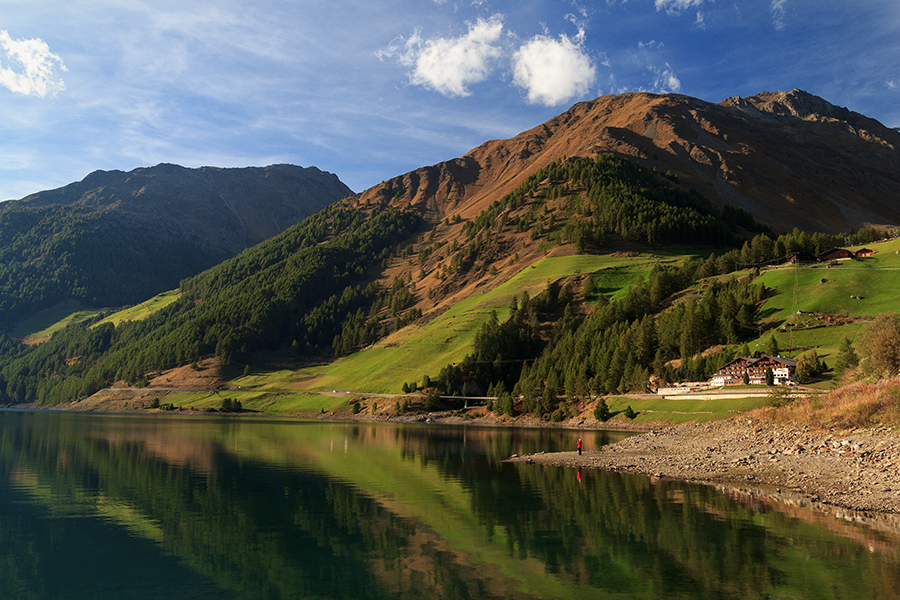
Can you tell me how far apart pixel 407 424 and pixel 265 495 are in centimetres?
11357

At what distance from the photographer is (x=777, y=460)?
52625 mm

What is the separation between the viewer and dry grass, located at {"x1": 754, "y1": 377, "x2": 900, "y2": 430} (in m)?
50.6

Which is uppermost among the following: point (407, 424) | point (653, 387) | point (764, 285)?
point (764, 285)

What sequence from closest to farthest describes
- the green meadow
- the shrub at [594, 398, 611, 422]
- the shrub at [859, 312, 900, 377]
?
the shrub at [859, 312, 900, 377] → the green meadow → the shrub at [594, 398, 611, 422]

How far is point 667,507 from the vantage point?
3916cm

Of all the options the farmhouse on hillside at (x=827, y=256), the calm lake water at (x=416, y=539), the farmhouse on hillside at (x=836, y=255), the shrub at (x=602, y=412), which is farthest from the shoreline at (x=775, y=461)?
the farmhouse on hillside at (x=836, y=255)

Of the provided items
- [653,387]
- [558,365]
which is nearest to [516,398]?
[558,365]

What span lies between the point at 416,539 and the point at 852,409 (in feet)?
157

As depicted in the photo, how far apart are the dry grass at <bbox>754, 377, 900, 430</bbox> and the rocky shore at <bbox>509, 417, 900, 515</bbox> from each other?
1.59 meters

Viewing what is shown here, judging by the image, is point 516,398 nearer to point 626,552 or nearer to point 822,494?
point 822,494

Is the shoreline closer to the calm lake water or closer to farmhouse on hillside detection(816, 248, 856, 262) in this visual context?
the calm lake water

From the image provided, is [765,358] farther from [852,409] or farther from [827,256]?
[827,256]

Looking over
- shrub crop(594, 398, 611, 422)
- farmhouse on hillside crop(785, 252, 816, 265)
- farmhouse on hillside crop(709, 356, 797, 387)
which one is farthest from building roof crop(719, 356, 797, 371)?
farmhouse on hillside crop(785, 252, 816, 265)

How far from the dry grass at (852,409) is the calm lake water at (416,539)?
20152 millimetres
